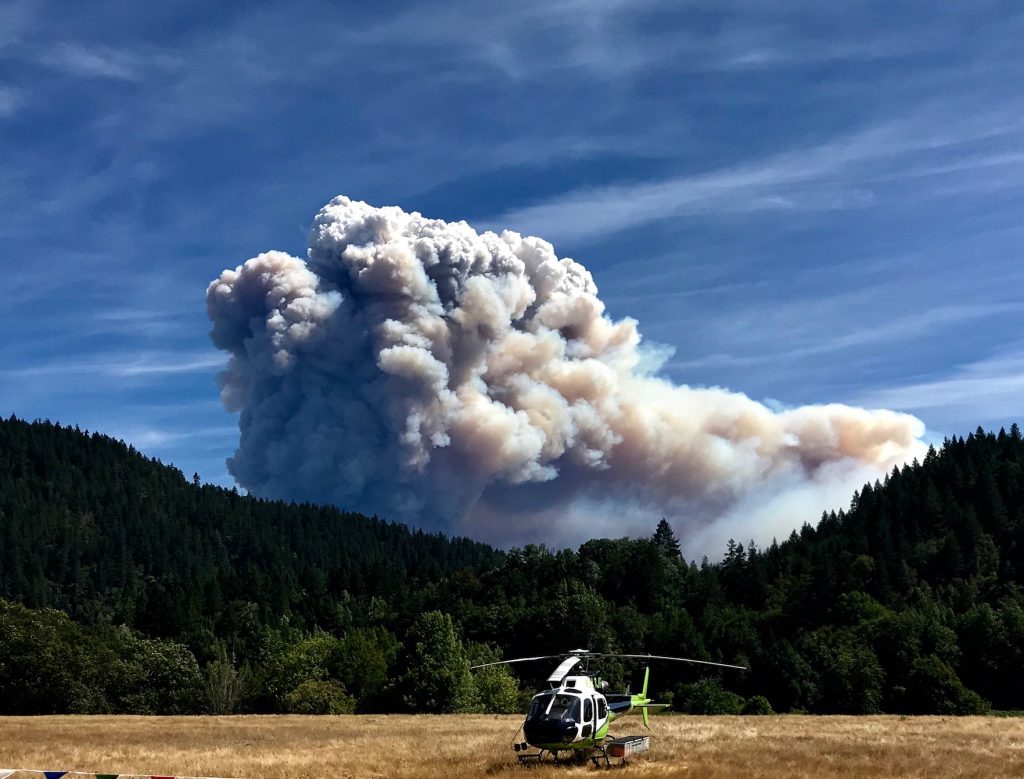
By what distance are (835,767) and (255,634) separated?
14856cm

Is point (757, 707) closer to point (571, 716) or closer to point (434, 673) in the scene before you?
point (434, 673)

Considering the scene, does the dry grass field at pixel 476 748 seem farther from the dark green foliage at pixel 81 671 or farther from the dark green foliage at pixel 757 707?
the dark green foliage at pixel 757 707

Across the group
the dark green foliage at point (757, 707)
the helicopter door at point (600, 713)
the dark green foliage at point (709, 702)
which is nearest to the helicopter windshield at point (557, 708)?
the helicopter door at point (600, 713)

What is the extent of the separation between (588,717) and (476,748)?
12.0 metres

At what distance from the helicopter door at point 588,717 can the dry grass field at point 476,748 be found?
1.37 m

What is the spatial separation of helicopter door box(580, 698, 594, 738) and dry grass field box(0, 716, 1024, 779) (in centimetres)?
137

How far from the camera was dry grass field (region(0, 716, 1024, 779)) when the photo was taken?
4241 centimetres

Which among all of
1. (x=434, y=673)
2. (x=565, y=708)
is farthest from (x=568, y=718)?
(x=434, y=673)

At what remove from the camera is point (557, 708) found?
4175 centimetres

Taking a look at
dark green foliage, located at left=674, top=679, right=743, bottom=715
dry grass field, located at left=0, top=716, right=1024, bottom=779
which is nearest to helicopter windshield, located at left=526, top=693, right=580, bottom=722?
dry grass field, located at left=0, top=716, right=1024, bottom=779

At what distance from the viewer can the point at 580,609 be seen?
159 metres

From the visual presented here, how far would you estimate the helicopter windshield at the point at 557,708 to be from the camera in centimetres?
4150

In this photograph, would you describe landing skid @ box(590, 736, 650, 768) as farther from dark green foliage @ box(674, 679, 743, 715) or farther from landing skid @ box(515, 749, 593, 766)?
dark green foliage @ box(674, 679, 743, 715)

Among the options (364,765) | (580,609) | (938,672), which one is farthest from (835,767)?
(580,609)
